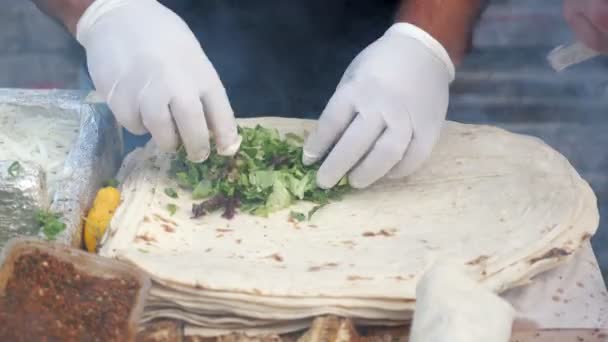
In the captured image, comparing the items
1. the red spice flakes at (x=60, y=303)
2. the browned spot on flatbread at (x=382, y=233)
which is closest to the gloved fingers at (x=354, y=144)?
the browned spot on flatbread at (x=382, y=233)

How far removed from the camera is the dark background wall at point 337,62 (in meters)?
3.42

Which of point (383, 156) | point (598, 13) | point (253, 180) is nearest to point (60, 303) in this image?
point (253, 180)

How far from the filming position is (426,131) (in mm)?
2688

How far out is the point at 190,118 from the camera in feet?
8.16

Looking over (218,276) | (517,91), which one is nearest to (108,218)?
(218,276)

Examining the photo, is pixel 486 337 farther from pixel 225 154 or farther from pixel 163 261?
pixel 225 154

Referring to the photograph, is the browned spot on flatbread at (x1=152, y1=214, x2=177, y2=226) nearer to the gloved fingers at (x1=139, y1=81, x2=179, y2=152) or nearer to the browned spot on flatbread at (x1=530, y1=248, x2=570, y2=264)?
the gloved fingers at (x1=139, y1=81, x2=179, y2=152)

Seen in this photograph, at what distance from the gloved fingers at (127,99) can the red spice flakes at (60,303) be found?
2.38ft

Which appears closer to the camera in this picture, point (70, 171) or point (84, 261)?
point (84, 261)

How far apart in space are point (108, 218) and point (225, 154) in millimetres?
472

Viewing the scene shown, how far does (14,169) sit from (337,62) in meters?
1.81

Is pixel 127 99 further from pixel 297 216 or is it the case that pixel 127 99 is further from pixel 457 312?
pixel 457 312

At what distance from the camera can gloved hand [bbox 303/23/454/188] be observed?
2578 mm

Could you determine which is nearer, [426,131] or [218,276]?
[218,276]
